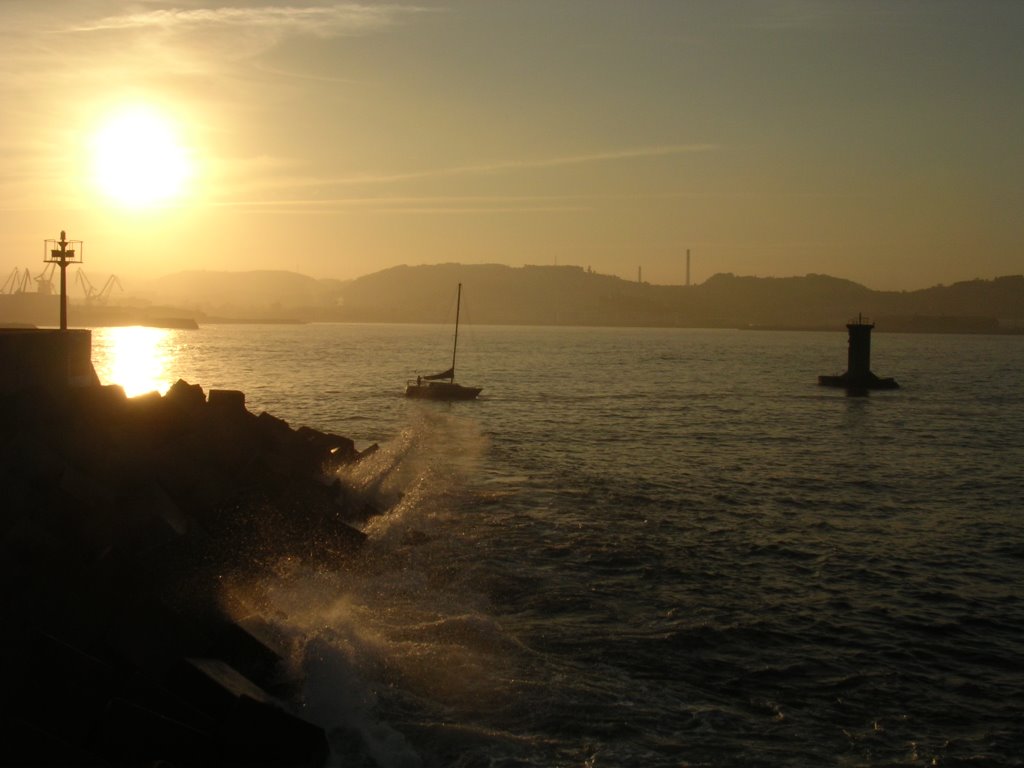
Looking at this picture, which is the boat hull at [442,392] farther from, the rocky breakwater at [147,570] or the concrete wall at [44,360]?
the concrete wall at [44,360]

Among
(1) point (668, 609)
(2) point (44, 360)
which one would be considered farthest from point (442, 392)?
(1) point (668, 609)

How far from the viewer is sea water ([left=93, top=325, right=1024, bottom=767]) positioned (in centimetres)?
756

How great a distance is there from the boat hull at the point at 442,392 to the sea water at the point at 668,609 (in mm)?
17005

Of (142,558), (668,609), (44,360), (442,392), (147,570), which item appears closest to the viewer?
(147,570)

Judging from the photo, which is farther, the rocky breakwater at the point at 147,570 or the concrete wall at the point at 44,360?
the concrete wall at the point at 44,360

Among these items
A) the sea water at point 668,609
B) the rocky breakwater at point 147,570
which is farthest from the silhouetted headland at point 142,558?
the sea water at point 668,609

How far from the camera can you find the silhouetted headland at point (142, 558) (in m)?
6.32

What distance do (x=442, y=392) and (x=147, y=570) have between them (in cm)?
3417

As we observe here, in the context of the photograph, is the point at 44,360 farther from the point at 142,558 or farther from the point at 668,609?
the point at 668,609

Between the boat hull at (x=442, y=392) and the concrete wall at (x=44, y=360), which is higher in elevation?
the concrete wall at (x=44, y=360)

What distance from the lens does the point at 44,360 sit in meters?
13.5

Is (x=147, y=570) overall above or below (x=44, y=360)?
below

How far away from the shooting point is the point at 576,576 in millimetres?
11961

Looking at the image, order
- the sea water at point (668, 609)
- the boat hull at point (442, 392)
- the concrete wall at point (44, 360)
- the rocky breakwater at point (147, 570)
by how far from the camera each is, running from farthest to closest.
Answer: the boat hull at point (442, 392), the concrete wall at point (44, 360), the sea water at point (668, 609), the rocky breakwater at point (147, 570)
